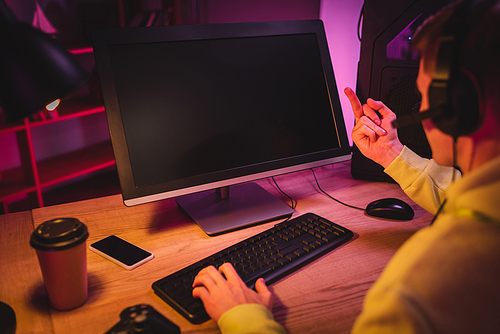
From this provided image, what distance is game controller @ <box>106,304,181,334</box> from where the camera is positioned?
539mm

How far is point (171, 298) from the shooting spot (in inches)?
26.4

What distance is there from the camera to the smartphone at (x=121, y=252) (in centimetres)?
79

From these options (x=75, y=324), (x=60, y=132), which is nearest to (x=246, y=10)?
(x=60, y=132)

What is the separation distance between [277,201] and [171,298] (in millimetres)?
449

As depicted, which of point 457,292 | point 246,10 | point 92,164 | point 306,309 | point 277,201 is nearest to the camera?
point 457,292

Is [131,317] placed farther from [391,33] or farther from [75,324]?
[391,33]

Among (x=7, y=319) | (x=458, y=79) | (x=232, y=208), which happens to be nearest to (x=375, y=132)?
(x=232, y=208)

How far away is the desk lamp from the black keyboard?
38 cm

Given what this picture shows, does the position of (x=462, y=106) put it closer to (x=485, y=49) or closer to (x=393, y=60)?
(x=485, y=49)

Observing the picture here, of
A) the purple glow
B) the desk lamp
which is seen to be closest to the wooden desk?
the desk lamp

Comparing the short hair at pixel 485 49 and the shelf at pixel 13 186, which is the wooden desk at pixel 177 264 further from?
the shelf at pixel 13 186

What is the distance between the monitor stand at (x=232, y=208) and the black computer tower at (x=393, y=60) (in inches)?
14.8

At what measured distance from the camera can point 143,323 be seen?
0.54 meters

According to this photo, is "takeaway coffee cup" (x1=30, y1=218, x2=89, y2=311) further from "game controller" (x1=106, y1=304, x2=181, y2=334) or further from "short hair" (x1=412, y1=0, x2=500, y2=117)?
"short hair" (x1=412, y1=0, x2=500, y2=117)
